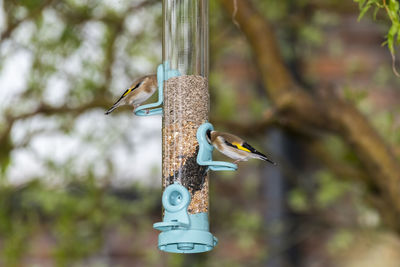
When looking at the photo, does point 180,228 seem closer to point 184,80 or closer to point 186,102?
point 186,102

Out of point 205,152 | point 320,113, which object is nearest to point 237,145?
point 205,152

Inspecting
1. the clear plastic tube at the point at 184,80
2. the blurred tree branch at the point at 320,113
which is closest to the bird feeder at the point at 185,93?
the clear plastic tube at the point at 184,80

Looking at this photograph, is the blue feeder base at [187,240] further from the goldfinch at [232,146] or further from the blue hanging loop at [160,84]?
the blue hanging loop at [160,84]

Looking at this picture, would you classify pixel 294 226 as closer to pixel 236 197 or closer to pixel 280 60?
pixel 236 197

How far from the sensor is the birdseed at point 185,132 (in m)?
3.98

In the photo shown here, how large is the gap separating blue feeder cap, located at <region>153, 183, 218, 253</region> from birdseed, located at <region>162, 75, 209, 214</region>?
0.42ft

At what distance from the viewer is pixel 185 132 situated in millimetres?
4066

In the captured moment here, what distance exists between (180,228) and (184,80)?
2.86ft

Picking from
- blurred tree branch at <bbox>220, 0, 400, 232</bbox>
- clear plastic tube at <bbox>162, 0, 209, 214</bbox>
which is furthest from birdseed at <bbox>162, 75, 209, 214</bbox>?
blurred tree branch at <bbox>220, 0, 400, 232</bbox>

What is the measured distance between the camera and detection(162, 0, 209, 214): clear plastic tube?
4059mm

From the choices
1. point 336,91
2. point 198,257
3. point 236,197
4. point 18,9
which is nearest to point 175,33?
point 336,91

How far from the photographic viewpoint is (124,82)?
746 centimetres

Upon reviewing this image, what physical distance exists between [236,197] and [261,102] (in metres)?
2.00

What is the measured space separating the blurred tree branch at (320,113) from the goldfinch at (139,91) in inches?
80.2
